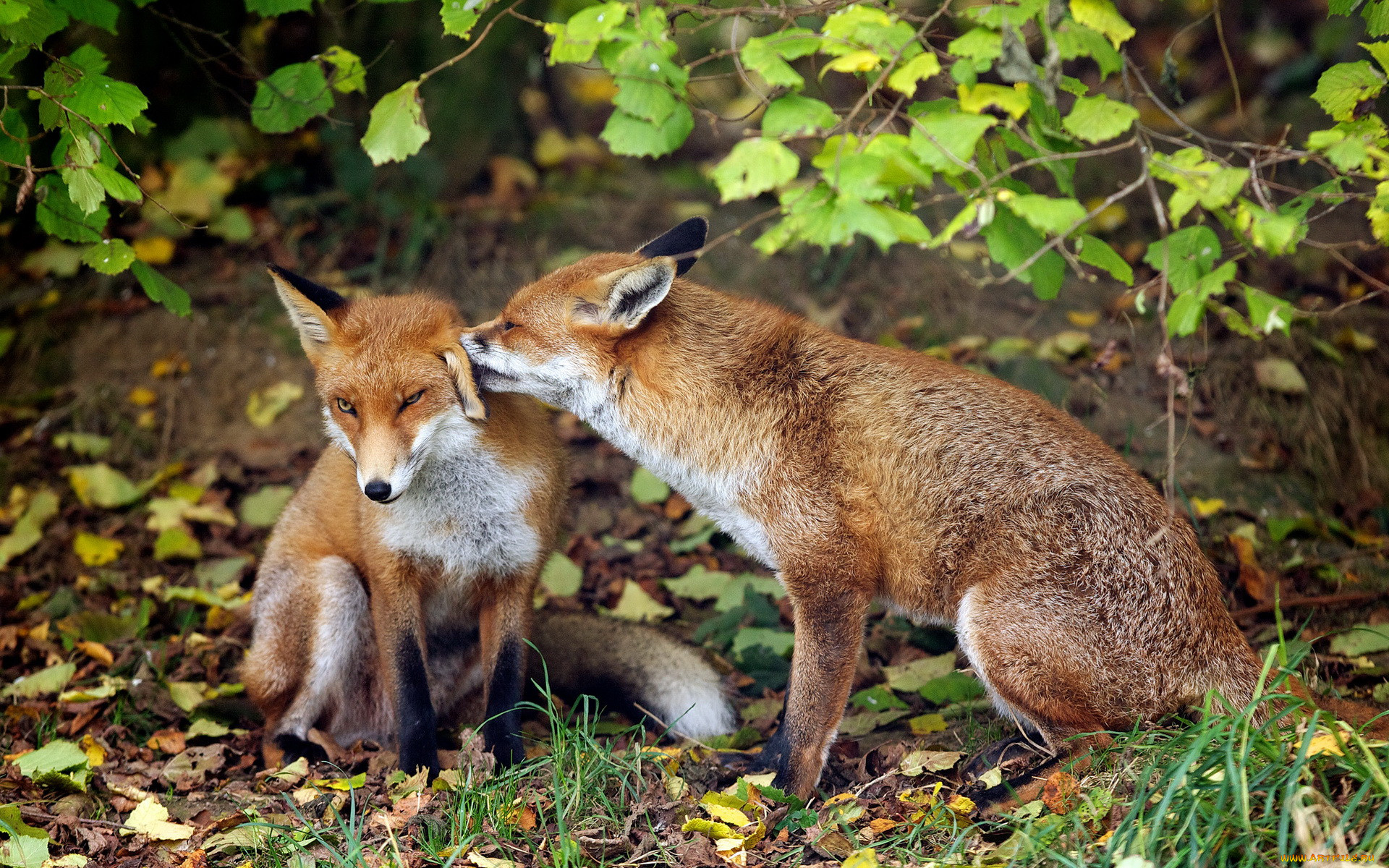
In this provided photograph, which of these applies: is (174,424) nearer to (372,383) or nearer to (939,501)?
(372,383)

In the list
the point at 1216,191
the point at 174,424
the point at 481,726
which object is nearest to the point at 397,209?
the point at 174,424

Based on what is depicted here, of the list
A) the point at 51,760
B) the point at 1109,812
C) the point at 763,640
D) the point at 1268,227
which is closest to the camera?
the point at 1268,227

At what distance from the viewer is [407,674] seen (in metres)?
3.46

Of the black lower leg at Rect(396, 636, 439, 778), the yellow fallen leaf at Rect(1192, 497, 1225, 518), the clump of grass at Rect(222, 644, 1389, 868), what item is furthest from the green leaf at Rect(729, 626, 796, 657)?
the yellow fallen leaf at Rect(1192, 497, 1225, 518)

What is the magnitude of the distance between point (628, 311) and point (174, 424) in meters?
3.62

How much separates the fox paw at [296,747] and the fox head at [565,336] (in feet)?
4.96

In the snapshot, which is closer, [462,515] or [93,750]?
[462,515]

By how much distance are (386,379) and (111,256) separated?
0.97 metres

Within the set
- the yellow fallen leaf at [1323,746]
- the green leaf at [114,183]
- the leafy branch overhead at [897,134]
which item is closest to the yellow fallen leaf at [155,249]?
the leafy branch overhead at [897,134]

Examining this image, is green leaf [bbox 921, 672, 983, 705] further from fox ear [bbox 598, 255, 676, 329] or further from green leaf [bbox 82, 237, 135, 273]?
green leaf [bbox 82, 237, 135, 273]

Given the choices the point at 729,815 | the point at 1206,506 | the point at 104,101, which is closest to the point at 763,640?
the point at 729,815

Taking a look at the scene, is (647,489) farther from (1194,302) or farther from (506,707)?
(1194,302)

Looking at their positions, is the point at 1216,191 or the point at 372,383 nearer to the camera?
the point at 1216,191

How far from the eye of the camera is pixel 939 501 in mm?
3209
